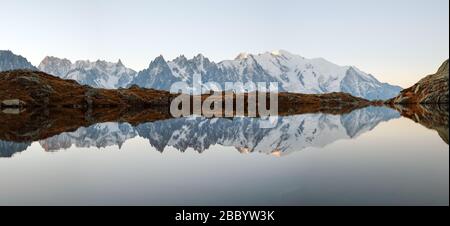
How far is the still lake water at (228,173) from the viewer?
23516 millimetres

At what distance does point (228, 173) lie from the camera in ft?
105

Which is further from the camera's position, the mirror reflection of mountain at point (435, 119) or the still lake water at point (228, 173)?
the mirror reflection of mountain at point (435, 119)

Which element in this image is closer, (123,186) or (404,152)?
(123,186)

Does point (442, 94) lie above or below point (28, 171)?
above

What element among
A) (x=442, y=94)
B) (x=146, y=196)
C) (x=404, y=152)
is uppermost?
(x=442, y=94)

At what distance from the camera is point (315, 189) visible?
995 inches

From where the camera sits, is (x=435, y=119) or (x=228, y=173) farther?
(x=435, y=119)

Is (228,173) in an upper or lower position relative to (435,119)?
lower

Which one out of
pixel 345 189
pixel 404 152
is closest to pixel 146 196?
pixel 345 189

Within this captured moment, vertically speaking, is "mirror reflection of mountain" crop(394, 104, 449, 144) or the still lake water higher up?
"mirror reflection of mountain" crop(394, 104, 449, 144)

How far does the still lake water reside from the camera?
23.5 m

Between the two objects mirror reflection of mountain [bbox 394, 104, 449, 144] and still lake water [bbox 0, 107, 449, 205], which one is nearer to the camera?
still lake water [bbox 0, 107, 449, 205]

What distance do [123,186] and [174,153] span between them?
60.5ft

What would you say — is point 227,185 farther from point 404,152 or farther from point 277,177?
point 404,152
